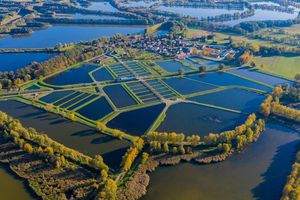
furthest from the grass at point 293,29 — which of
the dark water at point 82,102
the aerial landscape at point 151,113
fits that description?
the dark water at point 82,102

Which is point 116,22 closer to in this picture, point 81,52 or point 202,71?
point 81,52

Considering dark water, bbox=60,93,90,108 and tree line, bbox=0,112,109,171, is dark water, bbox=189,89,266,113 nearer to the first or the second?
dark water, bbox=60,93,90,108

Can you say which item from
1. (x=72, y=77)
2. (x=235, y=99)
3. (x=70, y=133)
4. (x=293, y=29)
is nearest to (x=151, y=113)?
(x=70, y=133)

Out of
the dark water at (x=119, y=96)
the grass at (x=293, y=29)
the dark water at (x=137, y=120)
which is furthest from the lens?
the grass at (x=293, y=29)

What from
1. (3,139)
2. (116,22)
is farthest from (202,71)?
(116,22)

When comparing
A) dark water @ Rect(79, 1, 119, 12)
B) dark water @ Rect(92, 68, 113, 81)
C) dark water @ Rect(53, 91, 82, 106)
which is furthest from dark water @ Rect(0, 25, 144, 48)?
dark water @ Rect(53, 91, 82, 106)

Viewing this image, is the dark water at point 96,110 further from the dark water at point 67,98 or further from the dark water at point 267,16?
the dark water at point 267,16
